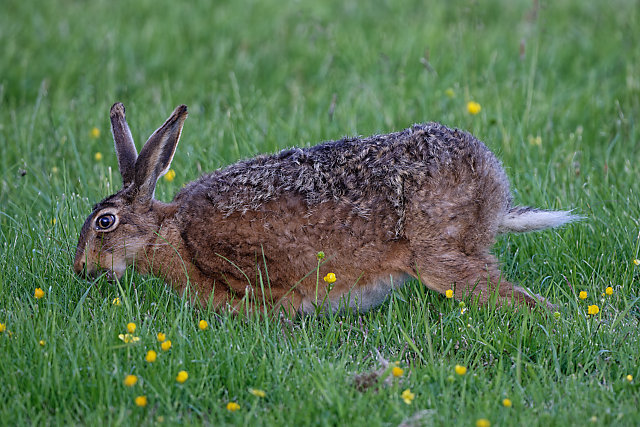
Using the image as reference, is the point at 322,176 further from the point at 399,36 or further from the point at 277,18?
the point at 277,18

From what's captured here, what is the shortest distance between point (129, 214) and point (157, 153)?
0.44m

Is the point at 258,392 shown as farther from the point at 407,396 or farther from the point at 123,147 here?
the point at 123,147

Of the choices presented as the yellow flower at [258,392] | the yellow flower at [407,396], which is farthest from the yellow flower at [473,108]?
the yellow flower at [258,392]

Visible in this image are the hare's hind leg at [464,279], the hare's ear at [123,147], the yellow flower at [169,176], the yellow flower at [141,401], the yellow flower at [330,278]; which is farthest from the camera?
the yellow flower at [169,176]

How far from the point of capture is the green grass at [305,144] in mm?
4020

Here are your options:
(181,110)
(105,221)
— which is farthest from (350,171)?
(105,221)

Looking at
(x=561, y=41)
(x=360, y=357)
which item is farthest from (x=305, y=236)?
(x=561, y=41)

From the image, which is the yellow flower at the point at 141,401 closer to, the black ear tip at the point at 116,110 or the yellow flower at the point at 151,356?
the yellow flower at the point at 151,356

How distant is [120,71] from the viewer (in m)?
8.69

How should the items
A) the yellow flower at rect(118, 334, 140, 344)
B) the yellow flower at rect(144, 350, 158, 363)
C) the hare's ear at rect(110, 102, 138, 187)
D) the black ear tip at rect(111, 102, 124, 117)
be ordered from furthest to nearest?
the black ear tip at rect(111, 102, 124, 117) < the hare's ear at rect(110, 102, 138, 187) < the yellow flower at rect(118, 334, 140, 344) < the yellow flower at rect(144, 350, 158, 363)

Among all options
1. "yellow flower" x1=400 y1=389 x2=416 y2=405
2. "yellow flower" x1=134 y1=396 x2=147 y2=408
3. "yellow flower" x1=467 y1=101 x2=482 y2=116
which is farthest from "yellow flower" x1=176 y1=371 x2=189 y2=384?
"yellow flower" x1=467 y1=101 x2=482 y2=116

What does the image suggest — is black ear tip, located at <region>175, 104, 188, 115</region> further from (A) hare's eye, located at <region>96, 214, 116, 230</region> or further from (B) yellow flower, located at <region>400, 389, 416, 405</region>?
(B) yellow flower, located at <region>400, 389, 416, 405</region>

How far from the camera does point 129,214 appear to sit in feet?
17.5

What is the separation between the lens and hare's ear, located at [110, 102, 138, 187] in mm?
5418
